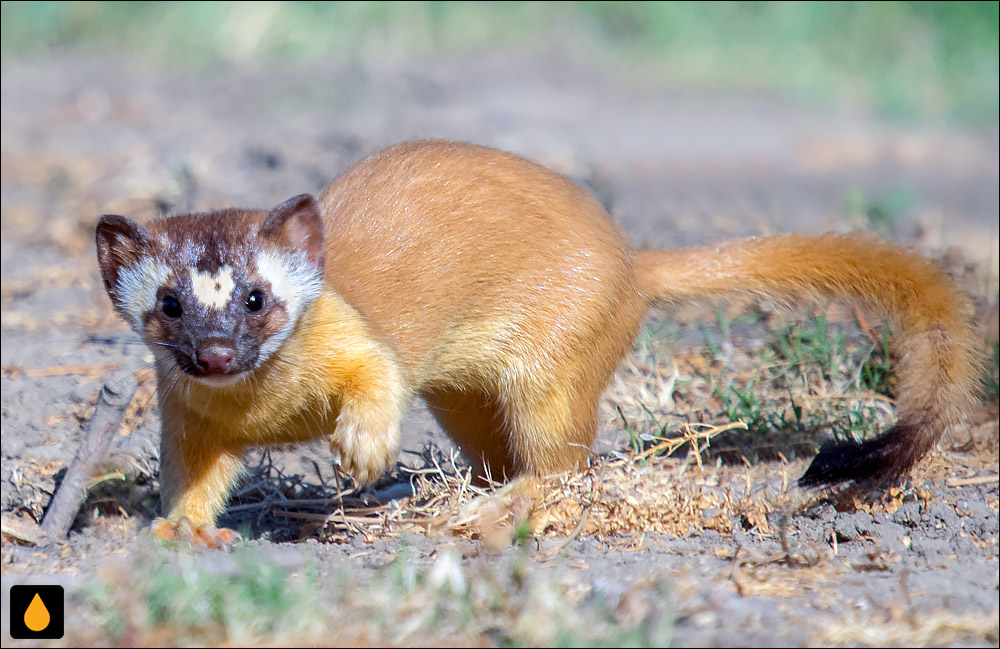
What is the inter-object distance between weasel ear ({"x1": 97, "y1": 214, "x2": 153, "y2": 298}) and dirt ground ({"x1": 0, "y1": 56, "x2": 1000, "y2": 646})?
2.02 feet

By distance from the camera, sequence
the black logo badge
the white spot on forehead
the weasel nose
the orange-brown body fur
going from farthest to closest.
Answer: the orange-brown body fur
the white spot on forehead
the weasel nose
the black logo badge

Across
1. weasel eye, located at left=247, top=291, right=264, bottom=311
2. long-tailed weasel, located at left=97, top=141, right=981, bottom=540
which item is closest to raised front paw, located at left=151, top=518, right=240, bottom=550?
long-tailed weasel, located at left=97, top=141, right=981, bottom=540

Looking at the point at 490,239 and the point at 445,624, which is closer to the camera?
the point at 445,624

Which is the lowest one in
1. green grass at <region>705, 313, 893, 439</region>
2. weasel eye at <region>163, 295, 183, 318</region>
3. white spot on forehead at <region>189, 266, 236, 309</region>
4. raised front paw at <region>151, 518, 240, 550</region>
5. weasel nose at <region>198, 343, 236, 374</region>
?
raised front paw at <region>151, 518, 240, 550</region>

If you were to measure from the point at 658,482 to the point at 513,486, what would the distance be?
58 cm

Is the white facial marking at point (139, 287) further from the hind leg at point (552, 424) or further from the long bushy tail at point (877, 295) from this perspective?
the long bushy tail at point (877, 295)

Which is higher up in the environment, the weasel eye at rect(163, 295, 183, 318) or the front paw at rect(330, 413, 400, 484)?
the weasel eye at rect(163, 295, 183, 318)

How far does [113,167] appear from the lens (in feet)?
29.8

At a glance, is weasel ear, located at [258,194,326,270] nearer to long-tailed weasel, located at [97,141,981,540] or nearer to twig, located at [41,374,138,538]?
long-tailed weasel, located at [97,141,981,540]

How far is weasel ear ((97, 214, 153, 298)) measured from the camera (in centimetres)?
363

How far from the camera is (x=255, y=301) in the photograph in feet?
11.9

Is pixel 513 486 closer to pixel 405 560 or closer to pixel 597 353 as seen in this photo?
pixel 597 353

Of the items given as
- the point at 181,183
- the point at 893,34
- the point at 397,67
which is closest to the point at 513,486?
the point at 181,183

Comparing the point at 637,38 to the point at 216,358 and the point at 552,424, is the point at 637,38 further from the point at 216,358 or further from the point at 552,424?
the point at 216,358
